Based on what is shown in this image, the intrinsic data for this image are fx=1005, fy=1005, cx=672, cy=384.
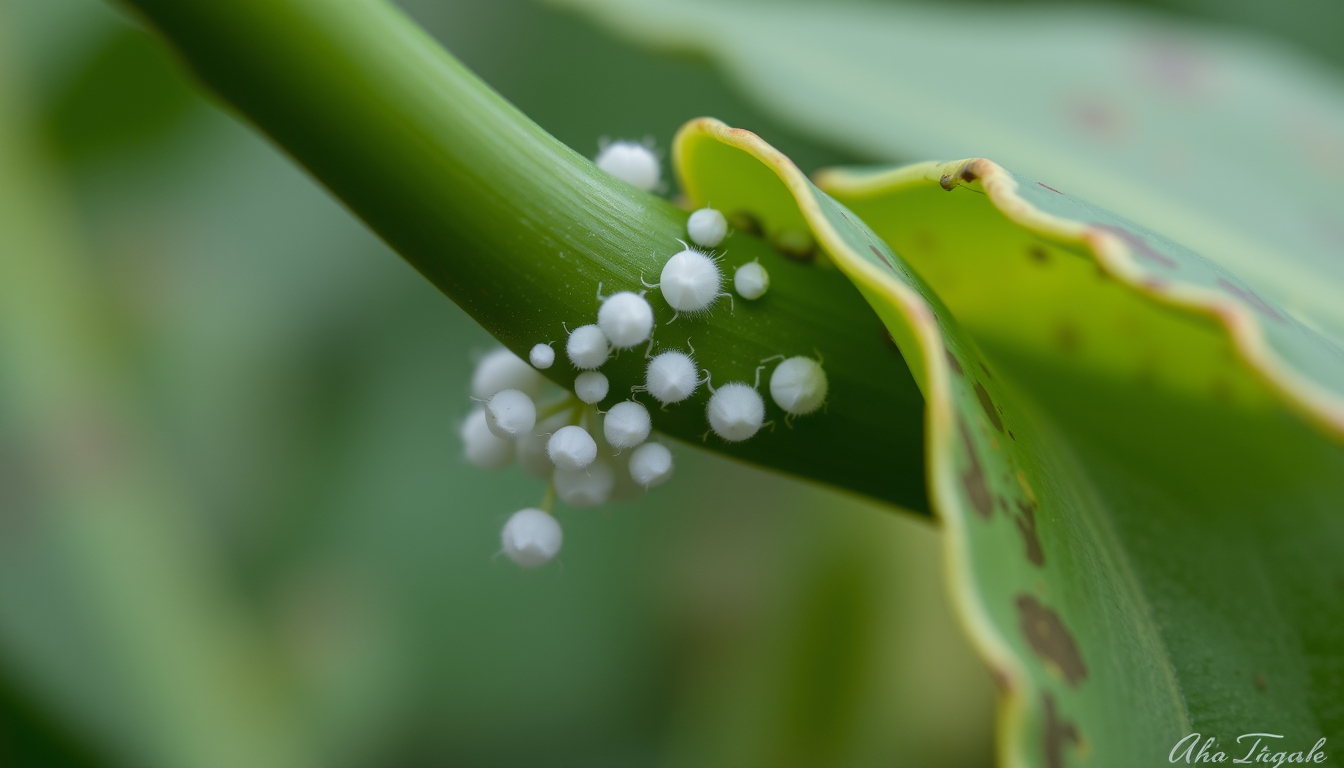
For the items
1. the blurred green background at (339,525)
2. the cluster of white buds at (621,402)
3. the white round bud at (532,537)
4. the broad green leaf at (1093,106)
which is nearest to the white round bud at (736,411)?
the cluster of white buds at (621,402)

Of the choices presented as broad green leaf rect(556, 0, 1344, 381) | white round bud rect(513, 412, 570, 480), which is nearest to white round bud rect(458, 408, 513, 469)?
white round bud rect(513, 412, 570, 480)

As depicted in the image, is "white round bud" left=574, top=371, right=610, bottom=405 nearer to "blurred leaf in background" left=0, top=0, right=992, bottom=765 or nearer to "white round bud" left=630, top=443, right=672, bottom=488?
"white round bud" left=630, top=443, right=672, bottom=488

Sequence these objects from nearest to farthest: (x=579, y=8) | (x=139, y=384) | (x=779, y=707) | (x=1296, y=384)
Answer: (x=1296, y=384)
(x=579, y=8)
(x=779, y=707)
(x=139, y=384)

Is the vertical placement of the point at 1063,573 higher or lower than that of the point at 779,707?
lower

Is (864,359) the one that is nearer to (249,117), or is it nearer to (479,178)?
(479,178)

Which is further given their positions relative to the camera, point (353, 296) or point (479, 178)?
point (353, 296)

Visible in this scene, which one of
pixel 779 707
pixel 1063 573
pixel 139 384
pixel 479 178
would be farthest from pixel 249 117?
pixel 139 384

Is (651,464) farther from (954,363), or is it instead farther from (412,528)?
(412,528)
